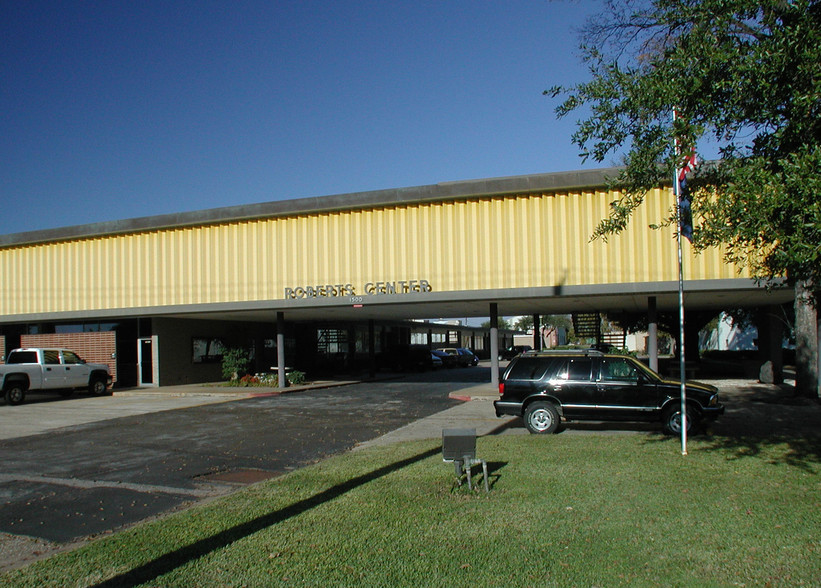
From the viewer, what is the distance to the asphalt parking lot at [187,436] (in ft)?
27.1

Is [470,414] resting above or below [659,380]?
below

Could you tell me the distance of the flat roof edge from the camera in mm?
20094

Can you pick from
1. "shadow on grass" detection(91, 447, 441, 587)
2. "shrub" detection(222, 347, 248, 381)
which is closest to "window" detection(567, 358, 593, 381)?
"shadow on grass" detection(91, 447, 441, 587)

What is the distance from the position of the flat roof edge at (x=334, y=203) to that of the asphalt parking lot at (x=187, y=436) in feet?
21.5

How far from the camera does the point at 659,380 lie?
1327cm

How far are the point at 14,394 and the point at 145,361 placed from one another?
6.70 metres

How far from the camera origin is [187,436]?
1463cm

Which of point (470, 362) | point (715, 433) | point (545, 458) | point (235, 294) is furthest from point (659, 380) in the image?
point (470, 362)

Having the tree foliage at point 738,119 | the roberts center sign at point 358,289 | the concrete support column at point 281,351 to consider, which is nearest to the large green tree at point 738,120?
the tree foliage at point 738,119

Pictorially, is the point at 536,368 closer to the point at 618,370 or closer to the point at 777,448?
the point at 618,370

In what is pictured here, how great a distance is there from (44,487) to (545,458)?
7.39 meters

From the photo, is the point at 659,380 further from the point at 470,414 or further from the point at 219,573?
the point at 219,573

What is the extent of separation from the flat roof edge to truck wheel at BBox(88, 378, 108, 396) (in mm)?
5938

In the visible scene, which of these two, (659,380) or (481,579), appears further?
(659,380)
